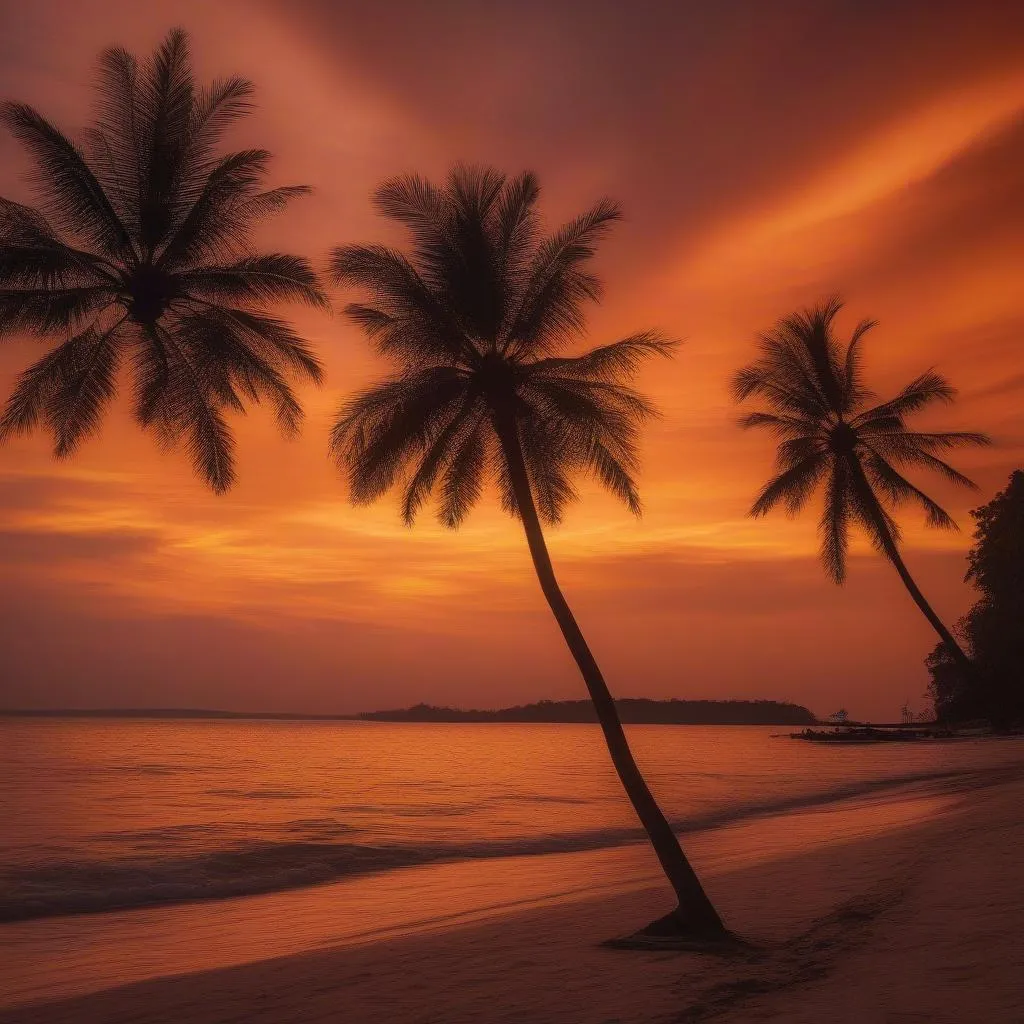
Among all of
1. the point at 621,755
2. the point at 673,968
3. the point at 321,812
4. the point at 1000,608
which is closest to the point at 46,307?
the point at 621,755

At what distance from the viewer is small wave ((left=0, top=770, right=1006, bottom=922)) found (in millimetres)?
17219

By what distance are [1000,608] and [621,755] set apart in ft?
164

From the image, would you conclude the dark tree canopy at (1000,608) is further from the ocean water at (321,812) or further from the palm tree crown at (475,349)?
the palm tree crown at (475,349)

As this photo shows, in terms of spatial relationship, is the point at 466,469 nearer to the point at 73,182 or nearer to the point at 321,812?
the point at 73,182

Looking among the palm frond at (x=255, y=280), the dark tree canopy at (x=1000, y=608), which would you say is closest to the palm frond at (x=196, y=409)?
the palm frond at (x=255, y=280)

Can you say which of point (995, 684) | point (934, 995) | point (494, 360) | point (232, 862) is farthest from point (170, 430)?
point (995, 684)

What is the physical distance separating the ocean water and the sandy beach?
204 inches

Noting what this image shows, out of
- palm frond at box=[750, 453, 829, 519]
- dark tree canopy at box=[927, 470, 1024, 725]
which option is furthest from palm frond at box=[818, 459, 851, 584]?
dark tree canopy at box=[927, 470, 1024, 725]

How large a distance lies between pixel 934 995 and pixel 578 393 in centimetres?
909

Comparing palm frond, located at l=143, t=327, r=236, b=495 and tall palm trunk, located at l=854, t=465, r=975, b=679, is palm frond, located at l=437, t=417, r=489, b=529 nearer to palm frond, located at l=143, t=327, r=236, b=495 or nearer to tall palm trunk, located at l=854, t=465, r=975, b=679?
palm frond, located at l=143, t=327, r=236, b=495

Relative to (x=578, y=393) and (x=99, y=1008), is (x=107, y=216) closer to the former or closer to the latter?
(x=578, y=393)

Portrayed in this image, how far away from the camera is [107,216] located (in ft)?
51.4

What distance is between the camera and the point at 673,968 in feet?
28.6

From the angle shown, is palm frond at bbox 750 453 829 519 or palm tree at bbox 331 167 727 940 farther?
palm frond at bbox 750 453 829 519
